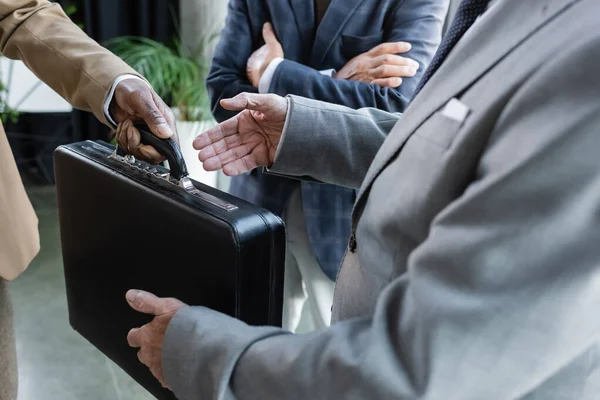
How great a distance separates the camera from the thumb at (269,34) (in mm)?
1354

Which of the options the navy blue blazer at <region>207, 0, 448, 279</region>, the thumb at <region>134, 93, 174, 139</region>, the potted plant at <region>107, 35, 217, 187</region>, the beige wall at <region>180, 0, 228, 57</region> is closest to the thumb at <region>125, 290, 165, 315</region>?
the thumb at <region>134, 93, 174, 139</region>

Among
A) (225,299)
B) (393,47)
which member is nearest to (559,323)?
(225,299)

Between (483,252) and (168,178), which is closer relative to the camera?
(483,252)

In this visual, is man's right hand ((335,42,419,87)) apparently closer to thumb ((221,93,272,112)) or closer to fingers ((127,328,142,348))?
thumb ((221,93,272,112))

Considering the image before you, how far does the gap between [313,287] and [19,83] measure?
102 inches

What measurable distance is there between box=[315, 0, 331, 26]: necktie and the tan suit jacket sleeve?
Answer: 1.61ft

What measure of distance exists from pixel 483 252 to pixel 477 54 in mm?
201

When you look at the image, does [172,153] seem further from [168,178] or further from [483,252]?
[483,252]

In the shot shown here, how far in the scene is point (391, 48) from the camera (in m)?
1.29

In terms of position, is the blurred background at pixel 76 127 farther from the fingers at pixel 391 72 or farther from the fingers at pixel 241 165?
the fingers at pixel 391 72

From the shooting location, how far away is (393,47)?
4.25 ft

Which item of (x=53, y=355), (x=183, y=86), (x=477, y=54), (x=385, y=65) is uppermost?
(x=477, y=54)

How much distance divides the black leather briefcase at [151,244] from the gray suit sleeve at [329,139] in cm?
16

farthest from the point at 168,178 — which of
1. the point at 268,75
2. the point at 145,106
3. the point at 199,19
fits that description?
the point at 199,19
